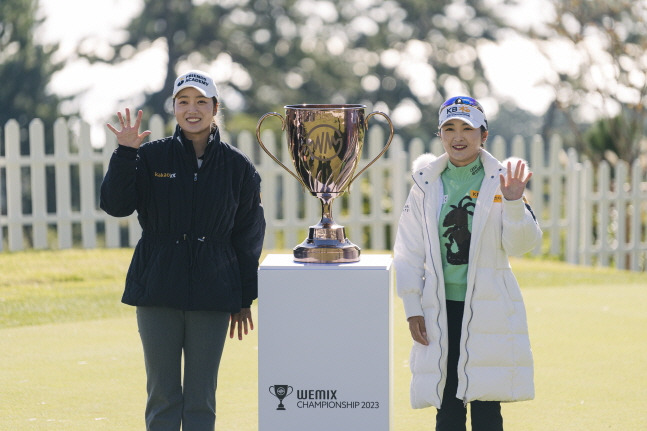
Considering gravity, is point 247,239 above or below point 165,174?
below

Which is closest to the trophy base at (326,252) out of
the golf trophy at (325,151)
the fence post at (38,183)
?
the golf trophy at (325,151)

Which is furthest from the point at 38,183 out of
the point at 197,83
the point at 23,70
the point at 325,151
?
the point at 23,70

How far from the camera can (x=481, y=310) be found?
389cm

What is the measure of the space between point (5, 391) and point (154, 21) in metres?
19.1

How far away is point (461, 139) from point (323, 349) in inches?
36.1

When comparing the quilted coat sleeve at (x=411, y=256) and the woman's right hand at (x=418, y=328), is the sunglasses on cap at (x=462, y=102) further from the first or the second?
the woman's right hand at (x=418, y=328)

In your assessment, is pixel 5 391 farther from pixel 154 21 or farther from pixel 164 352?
pixel 154 21

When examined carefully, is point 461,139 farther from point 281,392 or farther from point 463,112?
point 281,392

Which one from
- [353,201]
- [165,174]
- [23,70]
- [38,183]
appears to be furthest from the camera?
[23,70]

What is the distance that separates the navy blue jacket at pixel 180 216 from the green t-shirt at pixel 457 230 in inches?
30.5

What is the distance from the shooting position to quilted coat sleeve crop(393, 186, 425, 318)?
12.9 feet

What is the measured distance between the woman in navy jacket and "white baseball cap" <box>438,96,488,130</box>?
79 cm

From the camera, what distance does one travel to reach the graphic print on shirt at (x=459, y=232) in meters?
3.95

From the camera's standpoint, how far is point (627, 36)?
25562 millimetres
